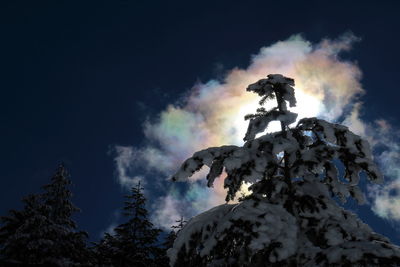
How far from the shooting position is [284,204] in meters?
6.66

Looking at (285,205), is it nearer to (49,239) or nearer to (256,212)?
(256,212)

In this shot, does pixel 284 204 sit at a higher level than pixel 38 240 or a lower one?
lower

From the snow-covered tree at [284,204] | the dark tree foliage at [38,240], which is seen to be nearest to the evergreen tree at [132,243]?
the dark tree foliage at [38,240]

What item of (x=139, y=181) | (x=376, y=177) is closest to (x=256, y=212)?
(x=376, y=177)

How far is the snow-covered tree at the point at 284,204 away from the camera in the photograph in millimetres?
5312

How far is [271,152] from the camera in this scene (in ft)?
22.7

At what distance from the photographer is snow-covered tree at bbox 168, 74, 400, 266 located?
17.4ft

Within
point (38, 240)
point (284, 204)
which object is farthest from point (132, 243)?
point (284, 204)

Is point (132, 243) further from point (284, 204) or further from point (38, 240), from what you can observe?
point (284, 204)

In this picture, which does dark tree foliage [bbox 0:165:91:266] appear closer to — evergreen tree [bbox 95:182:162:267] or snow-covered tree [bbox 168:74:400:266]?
evergreen tree [bbox 95:182:162:267]

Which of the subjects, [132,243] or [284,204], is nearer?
[284,204]

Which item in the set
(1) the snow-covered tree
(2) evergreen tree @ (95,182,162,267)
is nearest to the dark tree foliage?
(2) evergreen tree @ (95,182,162,267)

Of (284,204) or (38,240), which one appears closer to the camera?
(284,204)

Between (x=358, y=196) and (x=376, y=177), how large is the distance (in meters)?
1.21
